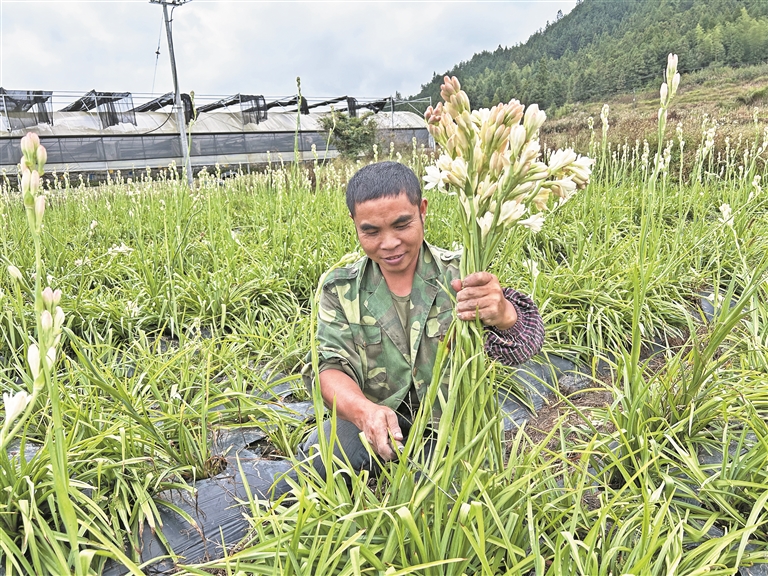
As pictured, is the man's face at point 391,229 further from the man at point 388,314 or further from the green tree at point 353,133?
the green tree at point 353,133

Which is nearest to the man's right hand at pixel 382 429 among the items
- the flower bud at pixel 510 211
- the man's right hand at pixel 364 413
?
the man's right hand at pixel 364 413

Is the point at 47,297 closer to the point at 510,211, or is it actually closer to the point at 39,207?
the point at 39,207

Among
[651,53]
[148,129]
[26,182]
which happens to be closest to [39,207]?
[26,182]

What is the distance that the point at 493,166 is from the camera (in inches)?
37.9

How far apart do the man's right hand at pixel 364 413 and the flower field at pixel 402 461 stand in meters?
0.10

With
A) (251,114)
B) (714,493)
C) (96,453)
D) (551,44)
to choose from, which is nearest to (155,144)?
(251,114)

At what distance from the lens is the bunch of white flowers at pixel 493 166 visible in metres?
→ 0.93

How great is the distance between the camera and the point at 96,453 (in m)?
1.80

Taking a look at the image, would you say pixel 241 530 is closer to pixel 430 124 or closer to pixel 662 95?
pixel 430 124

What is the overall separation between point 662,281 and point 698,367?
1.53m

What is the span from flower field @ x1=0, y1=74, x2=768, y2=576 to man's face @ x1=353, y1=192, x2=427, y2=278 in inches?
21.3

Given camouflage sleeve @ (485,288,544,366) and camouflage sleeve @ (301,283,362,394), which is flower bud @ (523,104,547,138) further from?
camouflage sleeve @ (301,283,362,394)

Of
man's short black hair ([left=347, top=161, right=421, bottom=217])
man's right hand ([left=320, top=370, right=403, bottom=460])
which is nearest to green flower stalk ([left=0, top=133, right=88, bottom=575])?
man's right hand ([left=320, top=370, right=403, bottom=460])

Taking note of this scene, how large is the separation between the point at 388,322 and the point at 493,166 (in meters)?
0.99
